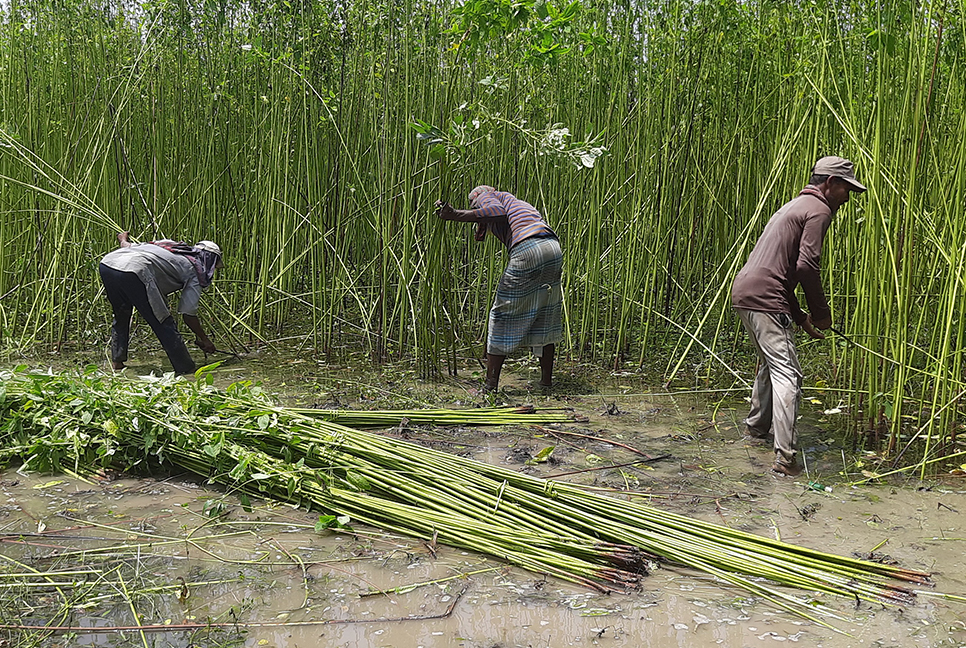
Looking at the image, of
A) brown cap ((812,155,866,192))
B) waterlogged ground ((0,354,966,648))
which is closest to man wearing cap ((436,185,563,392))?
waterlogged ground ((0,354,966,648))

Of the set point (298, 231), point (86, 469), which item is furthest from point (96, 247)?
point (86, 469)

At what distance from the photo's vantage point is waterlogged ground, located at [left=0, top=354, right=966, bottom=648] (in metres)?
2.11

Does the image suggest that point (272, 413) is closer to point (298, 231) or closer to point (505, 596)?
point (505, 596)

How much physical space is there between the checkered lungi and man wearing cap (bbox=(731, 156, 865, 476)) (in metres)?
1.22

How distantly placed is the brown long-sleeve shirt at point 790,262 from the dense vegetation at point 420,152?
0.40 m

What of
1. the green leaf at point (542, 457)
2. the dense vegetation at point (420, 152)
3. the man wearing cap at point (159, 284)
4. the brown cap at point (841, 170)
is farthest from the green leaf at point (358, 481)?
the man wearing cap at point (159, 284)

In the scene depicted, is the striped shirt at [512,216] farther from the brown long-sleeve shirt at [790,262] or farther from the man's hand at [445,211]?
the brown long-sleeve shirt at [790,262]

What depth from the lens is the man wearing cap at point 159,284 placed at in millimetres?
4789

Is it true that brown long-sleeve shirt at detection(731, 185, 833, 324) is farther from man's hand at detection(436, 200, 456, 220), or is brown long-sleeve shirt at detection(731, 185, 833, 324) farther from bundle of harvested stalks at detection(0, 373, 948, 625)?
man's hand at detection(436, 200, 456, 220)

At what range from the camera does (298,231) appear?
5.49 m

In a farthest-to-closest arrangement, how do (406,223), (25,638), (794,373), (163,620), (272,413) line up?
(406,223), (794,373), (272,413), (163,620), (25,638)

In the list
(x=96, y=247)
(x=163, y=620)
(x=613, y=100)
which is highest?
(x=613, y=100)

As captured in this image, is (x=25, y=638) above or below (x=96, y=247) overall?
below

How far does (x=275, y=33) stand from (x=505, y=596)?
12.6 ft
